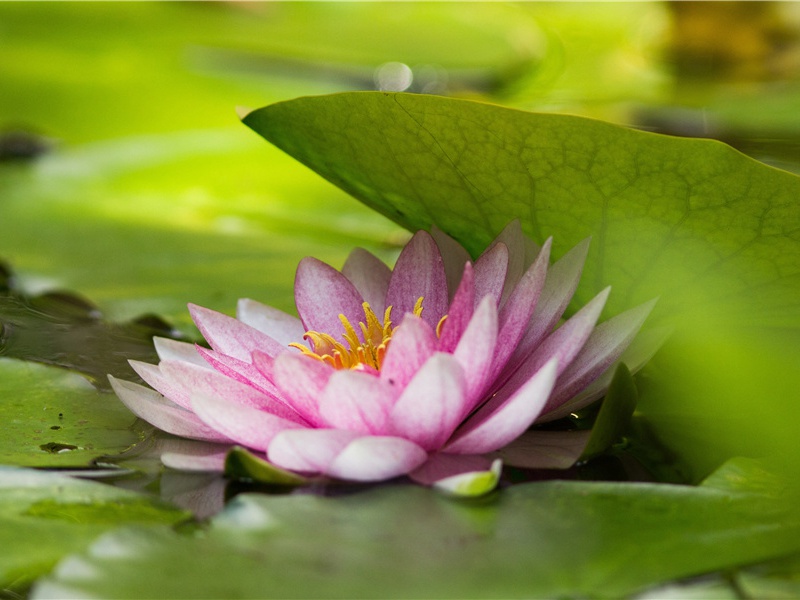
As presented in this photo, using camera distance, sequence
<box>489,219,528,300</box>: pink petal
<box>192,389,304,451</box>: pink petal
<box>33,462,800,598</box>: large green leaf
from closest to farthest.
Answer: <box>33,462,800,598</box>: large green leaf → <box>192,389,304,451</box>: pink petal → <box>489,219,528,300</box>: pink petal

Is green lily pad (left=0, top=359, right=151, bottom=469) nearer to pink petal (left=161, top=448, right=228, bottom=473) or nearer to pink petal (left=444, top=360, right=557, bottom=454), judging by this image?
pink petal (left=161, top=448, right=228, bottom=473)

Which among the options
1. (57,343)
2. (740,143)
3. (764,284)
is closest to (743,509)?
(764,284)

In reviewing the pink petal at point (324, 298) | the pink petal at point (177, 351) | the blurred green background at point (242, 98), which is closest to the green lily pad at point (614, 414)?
the pink petal at point (324, 298)

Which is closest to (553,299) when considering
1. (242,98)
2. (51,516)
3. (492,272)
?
(492,272)

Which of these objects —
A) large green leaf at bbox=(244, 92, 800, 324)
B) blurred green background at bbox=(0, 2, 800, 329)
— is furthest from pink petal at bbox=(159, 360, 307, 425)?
blurred green background at bbox=(0, 2, 800, 329)

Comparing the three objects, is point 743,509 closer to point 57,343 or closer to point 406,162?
point 406,162

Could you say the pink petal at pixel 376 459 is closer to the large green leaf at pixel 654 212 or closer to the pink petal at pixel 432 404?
the pink petal at pixel 432 404
